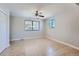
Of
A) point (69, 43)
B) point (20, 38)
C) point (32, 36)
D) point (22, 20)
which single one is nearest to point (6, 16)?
point (22, 20)

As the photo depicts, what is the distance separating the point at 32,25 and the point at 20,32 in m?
0.27

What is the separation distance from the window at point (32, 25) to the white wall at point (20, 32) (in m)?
0.07

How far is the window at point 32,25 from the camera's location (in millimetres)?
1472

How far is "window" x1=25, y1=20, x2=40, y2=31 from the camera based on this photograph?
1.47 m

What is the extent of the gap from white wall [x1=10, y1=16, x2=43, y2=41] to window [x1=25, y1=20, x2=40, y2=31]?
0.22ft

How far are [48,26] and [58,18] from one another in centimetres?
23

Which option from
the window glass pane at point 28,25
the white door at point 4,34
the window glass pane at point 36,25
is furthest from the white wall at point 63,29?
the white door at point 4,34

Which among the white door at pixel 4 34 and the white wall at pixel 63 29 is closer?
the white door at pixel 4 34

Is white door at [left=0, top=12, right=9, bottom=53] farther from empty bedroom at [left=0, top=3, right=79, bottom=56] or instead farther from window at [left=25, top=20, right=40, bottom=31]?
window at [left=25, top=20, right=40, bottom=31]

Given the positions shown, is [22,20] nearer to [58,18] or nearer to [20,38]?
[20,38]

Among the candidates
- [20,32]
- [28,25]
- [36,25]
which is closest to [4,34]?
[20,32]

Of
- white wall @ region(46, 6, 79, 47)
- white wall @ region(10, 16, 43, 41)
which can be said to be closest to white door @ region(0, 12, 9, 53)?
white wall @ region(10, 16, 43, 41)

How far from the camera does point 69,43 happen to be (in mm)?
1522

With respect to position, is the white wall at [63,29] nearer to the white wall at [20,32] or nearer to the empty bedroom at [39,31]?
the empty bedroom at [39,31]
